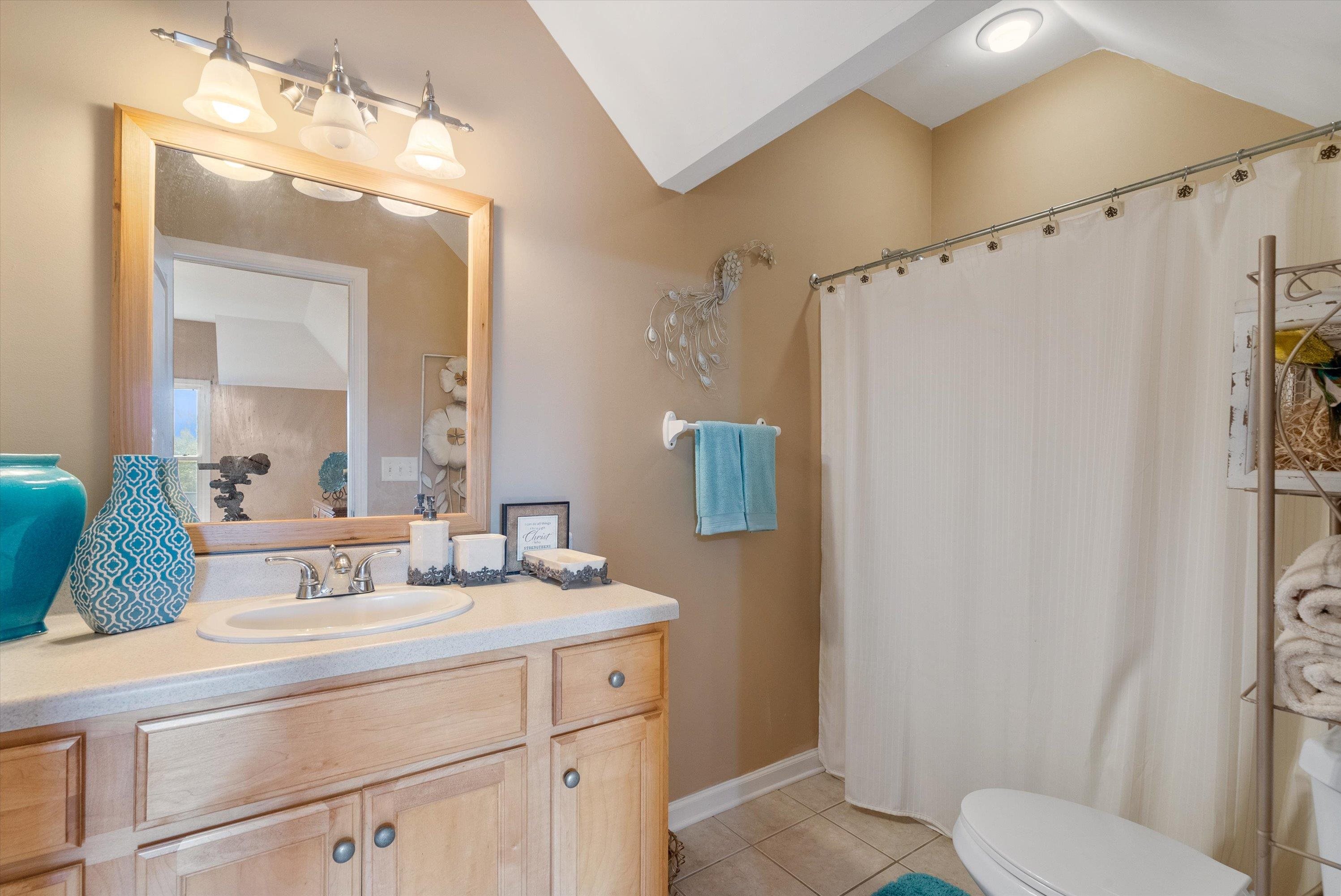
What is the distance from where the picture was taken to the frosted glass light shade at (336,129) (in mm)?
1384

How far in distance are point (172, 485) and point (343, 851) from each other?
80 cm

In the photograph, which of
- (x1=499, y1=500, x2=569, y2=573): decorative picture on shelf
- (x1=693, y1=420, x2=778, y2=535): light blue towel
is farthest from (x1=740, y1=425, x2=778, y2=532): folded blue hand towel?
(x1=499, y1=500, x2=569, y2=573): decorative picture on shelf

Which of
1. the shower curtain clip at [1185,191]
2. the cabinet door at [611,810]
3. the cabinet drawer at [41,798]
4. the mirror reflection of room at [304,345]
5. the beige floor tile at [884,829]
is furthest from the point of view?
the beige floor tile at [884,829]

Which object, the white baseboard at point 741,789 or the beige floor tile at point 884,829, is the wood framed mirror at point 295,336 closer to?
the white baseboard at point 741,789

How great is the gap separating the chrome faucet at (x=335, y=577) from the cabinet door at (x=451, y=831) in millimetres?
488

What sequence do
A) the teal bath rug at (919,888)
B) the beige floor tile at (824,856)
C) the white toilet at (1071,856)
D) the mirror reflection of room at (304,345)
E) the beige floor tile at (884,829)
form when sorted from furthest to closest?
the beige floor tile at (884,829) → the beige floor tile at (824,856) → the teal bath rug at (919,888) → the mirror reflection of room at (304,345) → the white toilet at (1071,856)

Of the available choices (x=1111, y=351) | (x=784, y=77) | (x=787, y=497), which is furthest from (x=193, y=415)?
(x=1111, y=351)

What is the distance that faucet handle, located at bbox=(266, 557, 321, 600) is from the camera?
1.36m

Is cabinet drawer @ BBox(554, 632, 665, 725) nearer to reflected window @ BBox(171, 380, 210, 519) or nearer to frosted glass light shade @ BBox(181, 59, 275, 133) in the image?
reflected window @ BBox(171, 380, 210, 519)

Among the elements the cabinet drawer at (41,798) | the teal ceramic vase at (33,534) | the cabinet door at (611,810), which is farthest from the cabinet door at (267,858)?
the teal ceramic vase at (33,534)

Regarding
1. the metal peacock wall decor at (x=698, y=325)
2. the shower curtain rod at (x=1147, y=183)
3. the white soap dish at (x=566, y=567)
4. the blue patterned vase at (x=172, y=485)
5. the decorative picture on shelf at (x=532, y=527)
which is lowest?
the white soap dish at (x=566, y=567)

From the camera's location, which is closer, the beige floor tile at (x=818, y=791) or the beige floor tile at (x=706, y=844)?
the beige floor tile at (x=706, y=844)

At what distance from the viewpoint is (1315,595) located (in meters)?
0.85

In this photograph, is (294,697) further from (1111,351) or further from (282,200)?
(1111,351)
